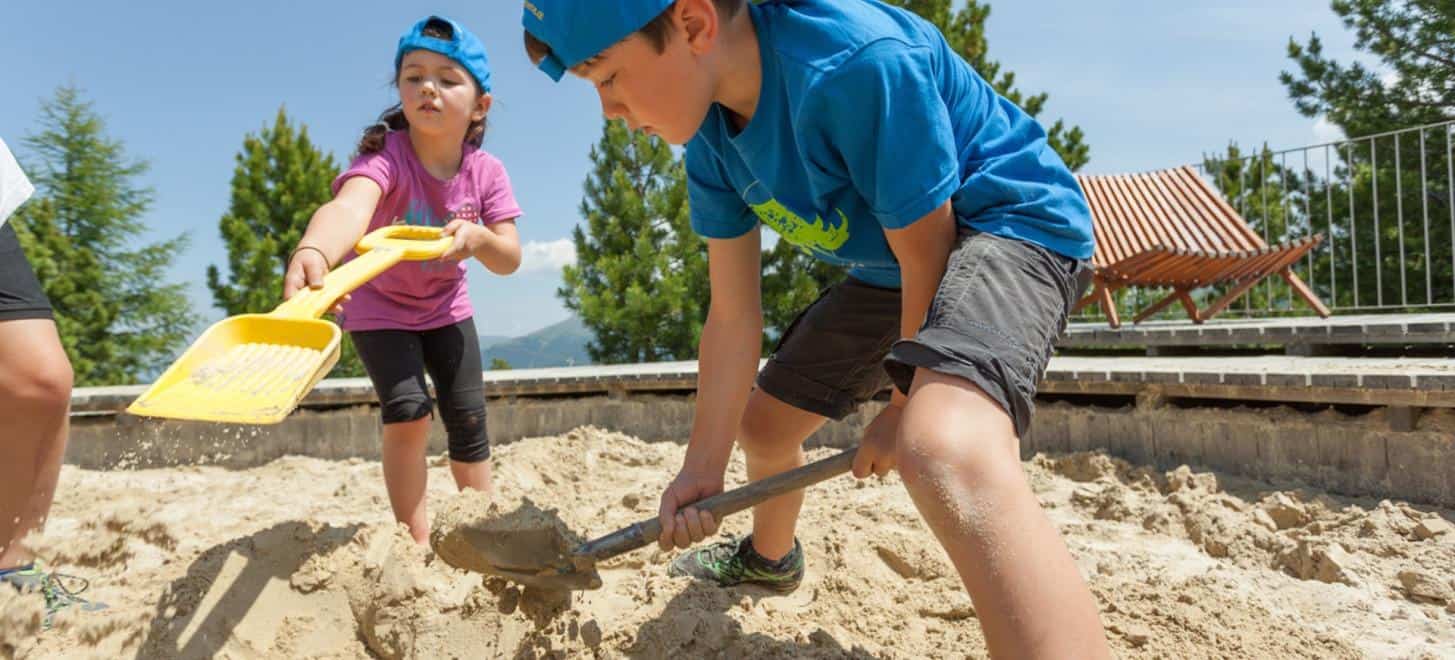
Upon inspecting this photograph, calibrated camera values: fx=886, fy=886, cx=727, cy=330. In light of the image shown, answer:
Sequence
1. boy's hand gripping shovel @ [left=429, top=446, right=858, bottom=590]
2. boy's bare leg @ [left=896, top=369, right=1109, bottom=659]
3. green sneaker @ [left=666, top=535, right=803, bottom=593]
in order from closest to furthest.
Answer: boy's bare leg @ [left=896, top=369, right=1109, bottom=659] < boy's hand gripping shovel @ [left=429, top=446, right=858, bottom=590] < green sneaker @ [left=666, top=535, right=803, bottom=593]

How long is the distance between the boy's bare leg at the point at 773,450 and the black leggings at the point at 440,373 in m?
0.91

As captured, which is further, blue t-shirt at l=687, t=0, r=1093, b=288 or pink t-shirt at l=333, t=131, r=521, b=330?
Answer: pink t-shirt at l=333, t=131, r=521, b=330

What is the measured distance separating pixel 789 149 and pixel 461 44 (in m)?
1.39

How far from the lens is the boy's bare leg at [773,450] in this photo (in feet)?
6.81

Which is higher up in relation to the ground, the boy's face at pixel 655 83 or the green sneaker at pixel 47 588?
the boy's face at pixel 655 83

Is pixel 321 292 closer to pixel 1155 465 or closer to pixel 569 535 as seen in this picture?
pixel 569 535

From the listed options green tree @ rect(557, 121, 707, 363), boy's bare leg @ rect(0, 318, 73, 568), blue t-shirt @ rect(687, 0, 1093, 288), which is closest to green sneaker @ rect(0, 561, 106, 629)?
boy's bare leg @ rect(0, 318, 73, 568)

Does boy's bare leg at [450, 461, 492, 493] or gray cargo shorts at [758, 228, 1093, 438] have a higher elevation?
gray cargo shorts at [758, 228, 1093, 438]

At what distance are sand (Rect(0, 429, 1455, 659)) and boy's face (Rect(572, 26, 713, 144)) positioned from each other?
0.86 metres

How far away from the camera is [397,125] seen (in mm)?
2672

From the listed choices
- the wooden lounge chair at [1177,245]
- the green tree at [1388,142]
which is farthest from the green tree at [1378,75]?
the wooden lounge chair at [1177,245]

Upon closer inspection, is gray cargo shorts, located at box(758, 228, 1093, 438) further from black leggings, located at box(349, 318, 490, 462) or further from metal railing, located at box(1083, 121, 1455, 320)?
metal railing, located at box(1083, 121, 1455, 320)

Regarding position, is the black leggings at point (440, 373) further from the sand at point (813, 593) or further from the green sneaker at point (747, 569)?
the green sneaker at point (747, 569)

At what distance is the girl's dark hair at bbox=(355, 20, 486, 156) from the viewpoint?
2.51m
